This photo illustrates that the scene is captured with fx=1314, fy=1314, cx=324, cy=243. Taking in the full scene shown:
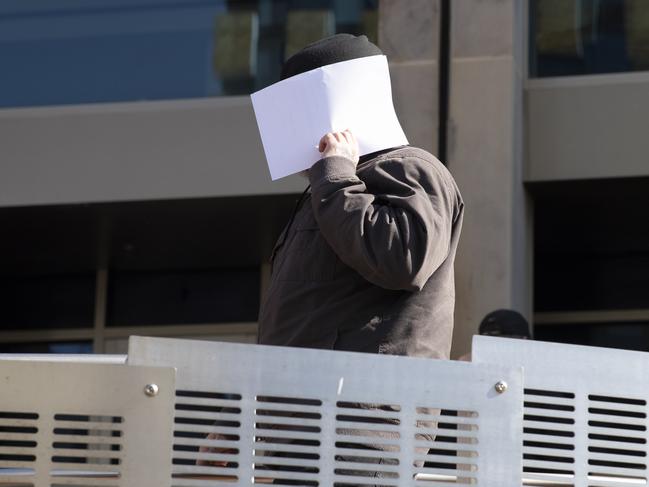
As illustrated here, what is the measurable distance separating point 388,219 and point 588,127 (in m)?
5.71

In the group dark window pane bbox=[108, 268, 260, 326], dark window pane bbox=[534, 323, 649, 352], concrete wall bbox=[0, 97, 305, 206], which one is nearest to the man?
concrete wall bbox=[0, 97, 305, 206]

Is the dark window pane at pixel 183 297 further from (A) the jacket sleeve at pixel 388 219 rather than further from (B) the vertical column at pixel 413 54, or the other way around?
(A) the jacket sleeve at pixel 388 219

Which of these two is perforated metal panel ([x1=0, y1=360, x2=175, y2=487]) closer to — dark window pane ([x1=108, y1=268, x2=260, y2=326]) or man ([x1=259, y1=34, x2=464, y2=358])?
man ([x1=259, y1=34, x2=464, y2=358])

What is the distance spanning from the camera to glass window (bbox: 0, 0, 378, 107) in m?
8.12

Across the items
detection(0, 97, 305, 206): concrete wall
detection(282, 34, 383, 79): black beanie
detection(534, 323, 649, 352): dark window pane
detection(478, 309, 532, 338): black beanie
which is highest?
detection(0, 97, 305, 206): concrete wall

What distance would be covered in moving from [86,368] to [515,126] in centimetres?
587

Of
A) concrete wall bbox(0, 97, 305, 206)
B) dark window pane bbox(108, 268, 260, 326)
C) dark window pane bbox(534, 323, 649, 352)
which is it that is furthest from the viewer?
dark window pane bbox(108, 268, 260, 326)

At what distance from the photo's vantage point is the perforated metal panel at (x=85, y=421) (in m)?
2.06

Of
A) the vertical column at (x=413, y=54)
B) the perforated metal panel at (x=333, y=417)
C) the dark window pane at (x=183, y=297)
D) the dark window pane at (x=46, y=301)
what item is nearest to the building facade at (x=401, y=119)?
the vertical column at (x=413, y=54)

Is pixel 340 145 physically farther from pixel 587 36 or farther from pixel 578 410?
pixel 587 36

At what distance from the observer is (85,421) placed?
2.07 metres

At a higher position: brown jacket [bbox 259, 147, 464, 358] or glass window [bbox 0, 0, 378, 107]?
glass window [bbox 0, 0, 378, 107]

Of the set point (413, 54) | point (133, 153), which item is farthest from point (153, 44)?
point (413, 54)

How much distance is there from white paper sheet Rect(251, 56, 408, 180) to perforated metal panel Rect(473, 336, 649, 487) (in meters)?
0.55
